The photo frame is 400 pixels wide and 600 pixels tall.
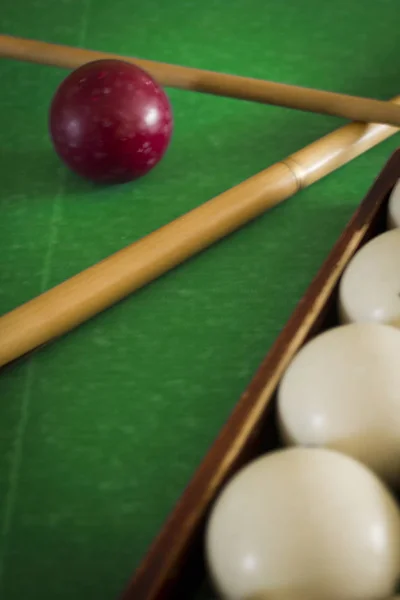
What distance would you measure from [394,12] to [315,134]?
1.77ft

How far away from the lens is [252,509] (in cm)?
62

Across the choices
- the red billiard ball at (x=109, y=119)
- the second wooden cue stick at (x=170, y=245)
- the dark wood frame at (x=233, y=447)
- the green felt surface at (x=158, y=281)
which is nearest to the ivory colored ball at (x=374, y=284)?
A: the dark wood frame at (x=233, y=447)

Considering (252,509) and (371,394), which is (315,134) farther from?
(252,509)

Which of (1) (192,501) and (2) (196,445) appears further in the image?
(2) (196,445)

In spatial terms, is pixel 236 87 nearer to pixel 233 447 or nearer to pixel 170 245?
pixel 170 245

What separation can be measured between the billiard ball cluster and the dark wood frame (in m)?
0.02

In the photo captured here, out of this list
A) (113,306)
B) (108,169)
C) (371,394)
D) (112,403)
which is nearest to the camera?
(371,394)

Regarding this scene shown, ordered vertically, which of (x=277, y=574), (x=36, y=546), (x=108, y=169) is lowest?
(x=36, y=546)

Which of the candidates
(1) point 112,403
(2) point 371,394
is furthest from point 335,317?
(1) point 112,403

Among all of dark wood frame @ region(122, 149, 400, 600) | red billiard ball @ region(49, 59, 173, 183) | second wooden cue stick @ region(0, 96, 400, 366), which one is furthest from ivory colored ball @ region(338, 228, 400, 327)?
red billiard ball @ region(49, 59, 173, 183)

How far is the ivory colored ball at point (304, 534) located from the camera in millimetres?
588

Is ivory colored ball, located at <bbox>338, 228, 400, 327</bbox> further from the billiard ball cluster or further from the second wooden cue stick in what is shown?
the second wooden cue stick

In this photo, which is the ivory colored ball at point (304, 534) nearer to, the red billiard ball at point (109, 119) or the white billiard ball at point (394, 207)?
the white billiard ball at point (394, 207)

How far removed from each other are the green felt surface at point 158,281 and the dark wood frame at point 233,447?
17 cm
